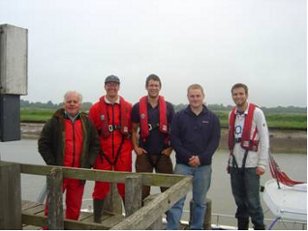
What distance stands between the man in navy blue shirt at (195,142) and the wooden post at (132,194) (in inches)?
53.8

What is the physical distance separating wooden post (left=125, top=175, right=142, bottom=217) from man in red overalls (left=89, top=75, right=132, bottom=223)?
1.49m

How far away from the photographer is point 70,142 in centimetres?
379

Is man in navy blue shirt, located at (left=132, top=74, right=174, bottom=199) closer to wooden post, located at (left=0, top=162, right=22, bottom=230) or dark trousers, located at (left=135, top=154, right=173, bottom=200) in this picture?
dark trousers, located at (left=135, top=154, right=173, bottom=200)

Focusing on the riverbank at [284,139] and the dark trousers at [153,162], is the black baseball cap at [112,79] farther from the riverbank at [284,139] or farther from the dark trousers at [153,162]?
the riverbank at [284,139]

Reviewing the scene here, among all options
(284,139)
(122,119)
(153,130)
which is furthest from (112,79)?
(284,139)

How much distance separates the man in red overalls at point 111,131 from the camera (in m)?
4.20

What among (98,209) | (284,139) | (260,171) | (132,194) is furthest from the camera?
(284,139)

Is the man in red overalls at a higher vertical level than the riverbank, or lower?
higher

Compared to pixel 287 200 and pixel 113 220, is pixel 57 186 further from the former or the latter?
pixel 287 200

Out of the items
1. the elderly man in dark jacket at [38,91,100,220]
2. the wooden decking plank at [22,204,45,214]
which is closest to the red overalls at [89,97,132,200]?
the elderly man in dark jacket at [38,91,100,220]

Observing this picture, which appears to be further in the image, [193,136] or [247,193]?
[247,193]

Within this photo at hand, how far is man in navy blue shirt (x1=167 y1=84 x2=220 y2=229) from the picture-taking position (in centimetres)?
404

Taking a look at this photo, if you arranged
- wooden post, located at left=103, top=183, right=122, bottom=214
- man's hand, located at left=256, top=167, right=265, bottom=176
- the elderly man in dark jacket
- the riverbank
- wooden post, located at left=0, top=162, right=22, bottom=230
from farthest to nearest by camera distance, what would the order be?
1. the riverbank
2. wooden post, located at left=103, top=183, right=122, bottom=214
3. man's hand, located at left=256, top=167, right=265, bottom=176
4. the elderly man in dark jacket
5. wooden post, located at left=0, top=162, right=22, bottom=230

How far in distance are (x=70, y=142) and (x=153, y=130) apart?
955mm
